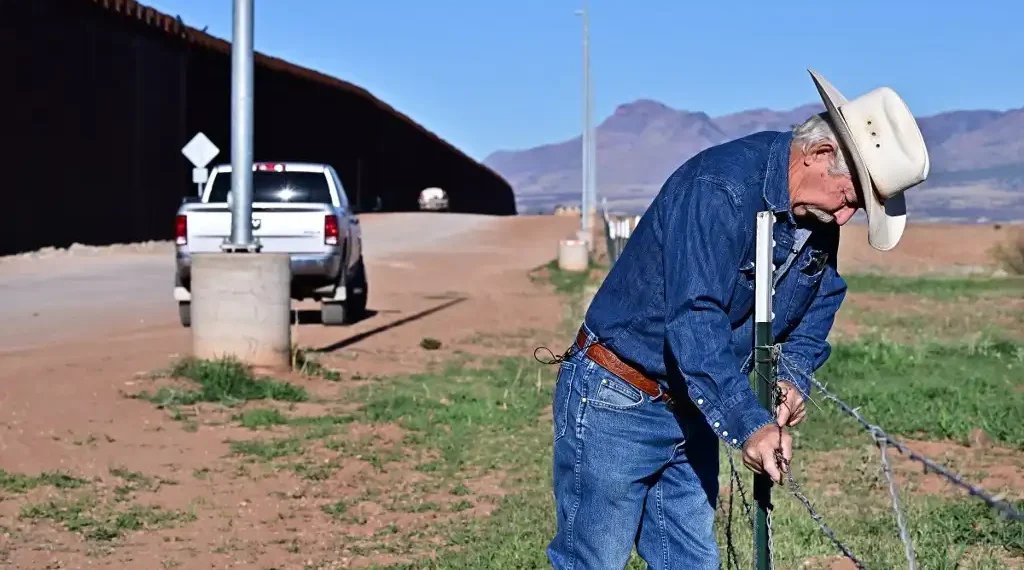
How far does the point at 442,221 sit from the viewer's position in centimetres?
6066

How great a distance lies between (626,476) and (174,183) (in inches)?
1457

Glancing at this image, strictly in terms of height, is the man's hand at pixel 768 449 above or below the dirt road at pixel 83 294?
above

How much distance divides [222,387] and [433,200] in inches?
2795

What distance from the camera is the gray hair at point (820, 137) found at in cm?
375

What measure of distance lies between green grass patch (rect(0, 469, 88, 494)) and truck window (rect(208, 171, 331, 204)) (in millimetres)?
9697

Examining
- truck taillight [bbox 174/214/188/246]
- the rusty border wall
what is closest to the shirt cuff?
truck taillight [bbox 174/214/188/246]

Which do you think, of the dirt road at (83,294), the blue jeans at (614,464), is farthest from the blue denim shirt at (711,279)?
the dirt road at (83,294)

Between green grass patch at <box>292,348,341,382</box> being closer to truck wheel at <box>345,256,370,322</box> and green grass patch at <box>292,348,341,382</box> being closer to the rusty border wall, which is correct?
truck wheel at <box>345,256,370,322</box>

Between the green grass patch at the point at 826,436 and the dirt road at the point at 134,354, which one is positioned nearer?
the green grass patch at the point at 826,436

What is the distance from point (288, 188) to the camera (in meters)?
18.1

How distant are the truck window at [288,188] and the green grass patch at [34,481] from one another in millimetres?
9697

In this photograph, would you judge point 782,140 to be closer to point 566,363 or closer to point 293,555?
point 566,363

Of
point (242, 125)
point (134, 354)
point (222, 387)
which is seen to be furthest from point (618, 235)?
point (222, 387)

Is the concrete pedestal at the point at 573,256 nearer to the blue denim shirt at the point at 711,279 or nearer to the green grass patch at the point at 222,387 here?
the green grass patch at the point at 222,387
